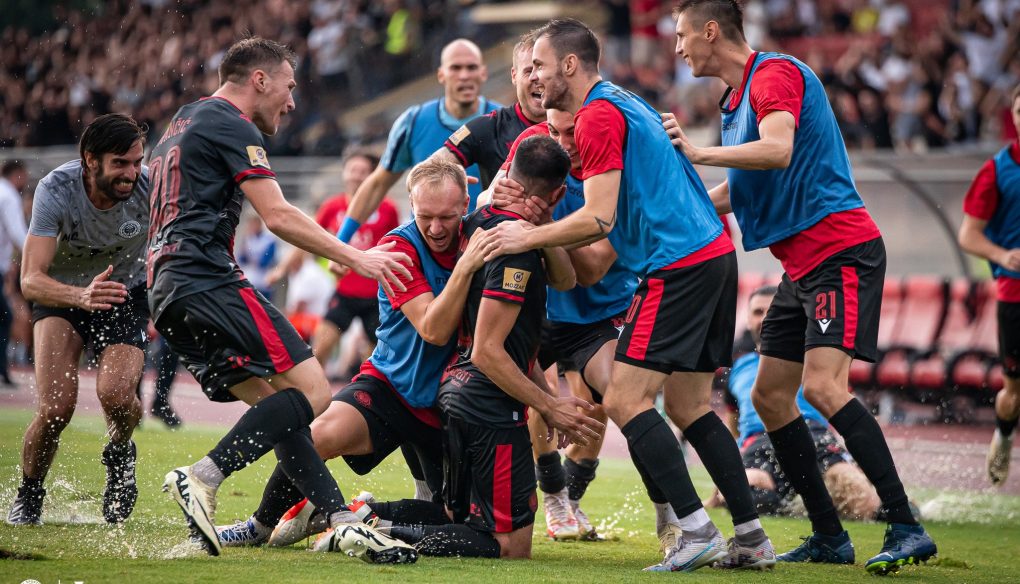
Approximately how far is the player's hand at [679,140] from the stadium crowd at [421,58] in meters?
9.56

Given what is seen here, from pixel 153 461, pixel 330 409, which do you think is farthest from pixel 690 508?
pixel 153 461

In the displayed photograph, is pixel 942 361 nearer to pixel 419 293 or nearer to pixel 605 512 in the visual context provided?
pixel 605 512

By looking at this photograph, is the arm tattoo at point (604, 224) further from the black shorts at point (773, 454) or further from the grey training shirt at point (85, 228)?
the black shorts at point (773, 454)

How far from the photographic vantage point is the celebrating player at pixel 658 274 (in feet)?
17.0

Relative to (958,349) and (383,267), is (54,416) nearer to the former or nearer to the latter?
(383,267)

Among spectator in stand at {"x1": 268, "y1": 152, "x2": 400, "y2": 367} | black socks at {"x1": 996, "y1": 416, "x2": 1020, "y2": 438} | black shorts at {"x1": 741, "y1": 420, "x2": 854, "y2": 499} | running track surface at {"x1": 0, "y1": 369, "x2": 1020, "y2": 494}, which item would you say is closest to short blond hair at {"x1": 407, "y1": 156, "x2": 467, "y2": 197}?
running track surface at {"x1": 0, "y1": 369, "x2": 1020, "y2": 494}

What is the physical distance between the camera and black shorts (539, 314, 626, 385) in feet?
20.4

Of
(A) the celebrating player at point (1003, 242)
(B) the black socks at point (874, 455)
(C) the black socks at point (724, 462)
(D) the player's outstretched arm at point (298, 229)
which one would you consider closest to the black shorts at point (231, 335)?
(D) the player's outstretched arm at point (298, 229)

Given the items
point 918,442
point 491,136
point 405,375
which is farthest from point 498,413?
point 918,442

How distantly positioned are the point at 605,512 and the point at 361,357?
8048mm

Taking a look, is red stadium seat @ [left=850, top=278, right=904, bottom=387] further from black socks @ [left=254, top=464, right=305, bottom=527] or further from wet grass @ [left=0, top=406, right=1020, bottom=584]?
black socks @ [left=254, top=464, right=305, bottom=527]

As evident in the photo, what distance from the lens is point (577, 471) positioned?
22.2ft

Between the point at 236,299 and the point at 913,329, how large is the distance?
33.7 ft

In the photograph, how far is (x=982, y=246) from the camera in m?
8.24
